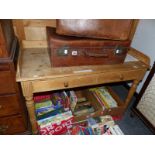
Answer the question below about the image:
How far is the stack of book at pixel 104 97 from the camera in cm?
147

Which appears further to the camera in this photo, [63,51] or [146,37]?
[146,37]

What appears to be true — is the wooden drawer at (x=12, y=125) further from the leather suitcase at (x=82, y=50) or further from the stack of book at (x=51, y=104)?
the leather suitcase at (x=82, y=50)

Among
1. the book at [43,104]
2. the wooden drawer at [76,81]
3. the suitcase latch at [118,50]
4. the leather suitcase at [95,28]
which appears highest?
the leather suitcase at [95,28]

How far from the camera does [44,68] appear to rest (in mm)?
1013

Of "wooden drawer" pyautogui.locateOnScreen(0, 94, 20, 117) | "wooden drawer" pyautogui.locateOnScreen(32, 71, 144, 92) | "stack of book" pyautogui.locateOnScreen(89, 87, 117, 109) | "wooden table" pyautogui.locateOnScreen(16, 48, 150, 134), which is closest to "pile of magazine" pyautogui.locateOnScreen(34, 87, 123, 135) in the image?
"stack of book" pyautogui.locateOnScreen(89, 87, 117, 109)

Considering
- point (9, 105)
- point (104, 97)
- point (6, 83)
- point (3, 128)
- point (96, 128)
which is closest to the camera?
point (6, 83)

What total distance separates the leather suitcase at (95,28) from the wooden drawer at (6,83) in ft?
1.52

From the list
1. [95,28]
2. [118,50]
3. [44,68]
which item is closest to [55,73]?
[44,68]

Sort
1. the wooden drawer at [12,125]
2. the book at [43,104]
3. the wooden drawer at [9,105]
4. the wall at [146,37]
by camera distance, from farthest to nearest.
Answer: the wall at [146,37] < the book at [43,104] < the wooden drawer at [12,125] < the wooden drawer at [9,105]

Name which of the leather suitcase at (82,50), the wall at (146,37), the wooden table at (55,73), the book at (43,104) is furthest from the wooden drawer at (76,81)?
the wall at (146,37)

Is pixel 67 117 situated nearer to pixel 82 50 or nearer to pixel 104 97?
pixel 104 97

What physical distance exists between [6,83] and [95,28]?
74 cm

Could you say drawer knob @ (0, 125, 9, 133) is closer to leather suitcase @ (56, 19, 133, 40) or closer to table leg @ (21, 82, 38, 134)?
table leg @ (21, 82, 38, 134)
